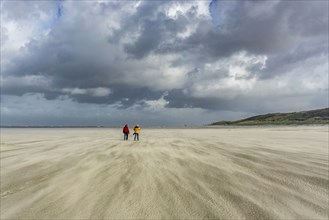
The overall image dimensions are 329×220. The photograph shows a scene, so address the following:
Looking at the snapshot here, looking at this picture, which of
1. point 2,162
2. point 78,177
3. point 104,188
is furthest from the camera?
→ point 2,162

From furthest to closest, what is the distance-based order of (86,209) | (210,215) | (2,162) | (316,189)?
(2,162)
(316,189)
(86,209)
(210,215)

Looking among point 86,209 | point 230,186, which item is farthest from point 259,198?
point 86,209

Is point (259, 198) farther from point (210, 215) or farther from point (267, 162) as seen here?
point (267, 162)

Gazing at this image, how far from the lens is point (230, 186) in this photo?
363 inches

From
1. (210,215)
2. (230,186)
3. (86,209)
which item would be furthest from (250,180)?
(86,209)

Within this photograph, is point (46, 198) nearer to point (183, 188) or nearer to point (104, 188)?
point (104, 188)

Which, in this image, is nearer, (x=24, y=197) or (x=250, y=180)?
(x=24, y=197)

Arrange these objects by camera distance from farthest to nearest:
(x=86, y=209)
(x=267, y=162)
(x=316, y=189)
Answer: (x=267, y=162), (x=316, y=189), (x=86, y=209)

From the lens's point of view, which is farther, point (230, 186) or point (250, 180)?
point (250, 180)

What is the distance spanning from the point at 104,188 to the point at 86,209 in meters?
1.90

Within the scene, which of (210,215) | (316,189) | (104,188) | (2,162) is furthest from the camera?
(2,162)

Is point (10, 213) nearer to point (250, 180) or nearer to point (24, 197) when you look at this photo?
point (24, 197)

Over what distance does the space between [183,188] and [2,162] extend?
12.7 meters

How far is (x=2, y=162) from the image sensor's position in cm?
1656
